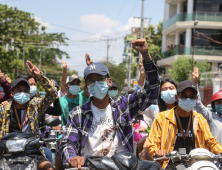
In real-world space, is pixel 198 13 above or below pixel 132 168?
above

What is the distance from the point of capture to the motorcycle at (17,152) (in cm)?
344

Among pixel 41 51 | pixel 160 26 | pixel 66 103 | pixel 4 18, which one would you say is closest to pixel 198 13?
pixel 160 26

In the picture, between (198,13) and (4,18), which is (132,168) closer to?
(4,18)

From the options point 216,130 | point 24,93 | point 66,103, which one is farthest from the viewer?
point 66,103

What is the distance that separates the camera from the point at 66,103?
666 cm

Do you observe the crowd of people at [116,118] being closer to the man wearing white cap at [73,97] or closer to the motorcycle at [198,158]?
the motorcycle at [198,158]

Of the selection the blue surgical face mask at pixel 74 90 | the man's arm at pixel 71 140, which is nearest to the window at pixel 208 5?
the blue surgical face mask at pixel 74 90

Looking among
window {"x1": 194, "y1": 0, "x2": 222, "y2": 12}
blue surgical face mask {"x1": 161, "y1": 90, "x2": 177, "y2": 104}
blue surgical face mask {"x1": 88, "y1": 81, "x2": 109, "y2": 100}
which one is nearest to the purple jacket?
blue surgical face mask {"x1": 88, "y1": 81, "x2": 109, "y2": 100}

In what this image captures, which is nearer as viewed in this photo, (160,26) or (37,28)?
(37,28)

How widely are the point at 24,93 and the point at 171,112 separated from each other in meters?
2.08

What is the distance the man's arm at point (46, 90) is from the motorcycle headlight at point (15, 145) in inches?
43.3

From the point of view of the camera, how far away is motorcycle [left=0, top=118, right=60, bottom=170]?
11.3 feet

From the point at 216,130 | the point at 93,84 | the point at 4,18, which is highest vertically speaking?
the point at 4,18

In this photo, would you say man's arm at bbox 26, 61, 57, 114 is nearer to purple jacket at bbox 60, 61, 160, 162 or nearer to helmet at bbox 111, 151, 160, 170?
purple jacket at bbox 60, 61, 160, 162
